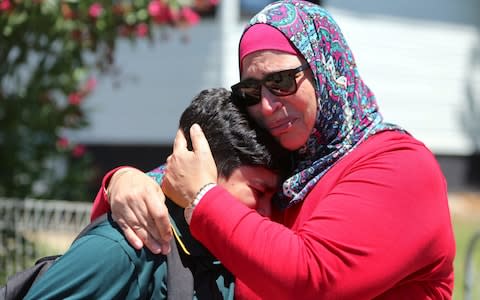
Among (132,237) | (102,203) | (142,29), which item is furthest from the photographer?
(142,29)

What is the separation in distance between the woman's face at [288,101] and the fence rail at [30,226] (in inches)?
123

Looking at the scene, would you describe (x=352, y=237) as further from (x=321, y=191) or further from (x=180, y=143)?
(x=180, y=143)

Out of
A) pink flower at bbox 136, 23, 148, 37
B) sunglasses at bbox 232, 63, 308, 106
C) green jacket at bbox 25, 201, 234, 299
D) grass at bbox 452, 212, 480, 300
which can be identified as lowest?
grass at bbox 452, 212, 480, 300

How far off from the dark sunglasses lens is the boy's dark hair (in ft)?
0.52

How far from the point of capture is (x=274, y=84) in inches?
89.8

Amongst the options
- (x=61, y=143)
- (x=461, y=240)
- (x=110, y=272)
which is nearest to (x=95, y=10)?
(x=61, y=143)

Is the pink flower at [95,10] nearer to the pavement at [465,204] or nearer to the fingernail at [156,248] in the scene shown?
the fingernail at [156,248]

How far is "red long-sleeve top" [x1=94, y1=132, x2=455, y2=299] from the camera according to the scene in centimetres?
197

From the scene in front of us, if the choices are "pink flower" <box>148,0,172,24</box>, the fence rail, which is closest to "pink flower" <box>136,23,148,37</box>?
"pink flower" <box>148,0,172,24</box>

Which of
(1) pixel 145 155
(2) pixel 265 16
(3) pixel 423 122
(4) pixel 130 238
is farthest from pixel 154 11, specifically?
(3) pixel 423 122

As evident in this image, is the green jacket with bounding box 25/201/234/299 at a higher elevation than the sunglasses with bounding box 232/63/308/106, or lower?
lower

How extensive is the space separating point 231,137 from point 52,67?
3816 mm

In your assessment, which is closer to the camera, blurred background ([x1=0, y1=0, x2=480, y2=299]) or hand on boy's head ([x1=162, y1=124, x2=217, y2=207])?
hand on boy's head ([x1=162, y1=124, x2=217, y2=207])

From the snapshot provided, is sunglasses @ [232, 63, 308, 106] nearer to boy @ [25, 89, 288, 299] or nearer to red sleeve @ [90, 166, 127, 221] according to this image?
boy @ [25, 89, 288, 299]
